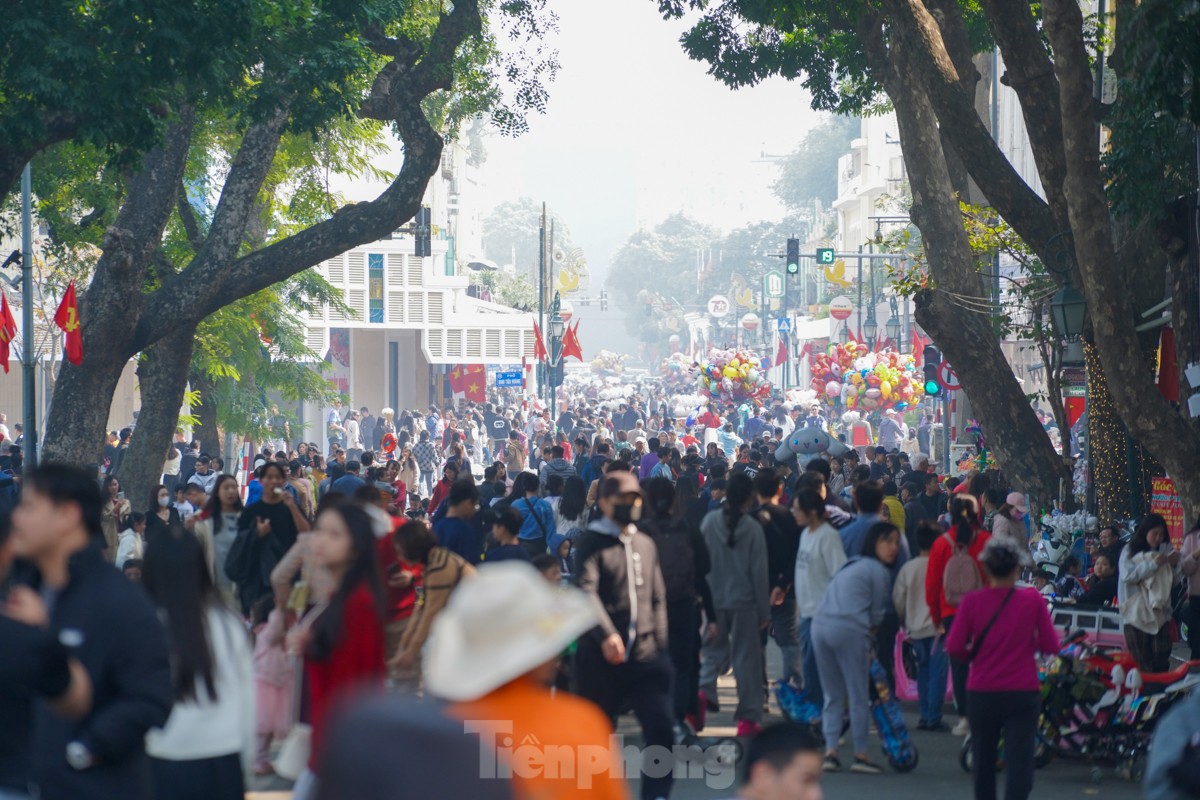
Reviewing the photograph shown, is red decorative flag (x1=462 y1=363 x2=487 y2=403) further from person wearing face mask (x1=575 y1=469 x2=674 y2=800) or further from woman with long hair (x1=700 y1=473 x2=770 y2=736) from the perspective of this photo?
person wearing face mask (x1=575 y1=469 x2=674 y2=800)

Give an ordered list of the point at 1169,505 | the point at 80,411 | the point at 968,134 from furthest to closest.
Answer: the point at 80,411, the point at 968,134, the point at 1169,505

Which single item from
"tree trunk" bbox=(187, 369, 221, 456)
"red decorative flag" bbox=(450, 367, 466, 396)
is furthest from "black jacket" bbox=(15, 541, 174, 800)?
"red decorative flag" bbox=(450, 367, 466, 396)

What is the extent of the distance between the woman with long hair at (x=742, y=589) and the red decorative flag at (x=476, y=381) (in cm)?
4661

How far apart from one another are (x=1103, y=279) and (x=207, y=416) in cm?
1839

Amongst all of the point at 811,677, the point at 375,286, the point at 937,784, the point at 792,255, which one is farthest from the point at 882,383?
the point at 937,784

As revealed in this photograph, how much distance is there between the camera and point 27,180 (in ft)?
67.5

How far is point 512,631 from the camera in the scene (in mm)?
3020

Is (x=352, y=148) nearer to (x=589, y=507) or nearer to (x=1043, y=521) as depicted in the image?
(x=589, y=507)

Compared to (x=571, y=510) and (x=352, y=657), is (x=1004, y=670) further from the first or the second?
(x=571, y=510)

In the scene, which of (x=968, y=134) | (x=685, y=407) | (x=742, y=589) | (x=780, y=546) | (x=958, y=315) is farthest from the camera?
(x=685, y=407)

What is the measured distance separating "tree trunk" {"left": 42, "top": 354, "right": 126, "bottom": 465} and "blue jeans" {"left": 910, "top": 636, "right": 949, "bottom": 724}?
10108mm

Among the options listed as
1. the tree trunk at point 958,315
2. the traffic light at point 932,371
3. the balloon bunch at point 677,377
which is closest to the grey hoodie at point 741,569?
the tree trunk at point 958,315

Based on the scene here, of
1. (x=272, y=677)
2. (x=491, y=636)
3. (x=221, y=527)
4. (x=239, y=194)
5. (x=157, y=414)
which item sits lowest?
(x=272, y=677)

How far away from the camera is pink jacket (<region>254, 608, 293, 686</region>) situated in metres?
8.31
